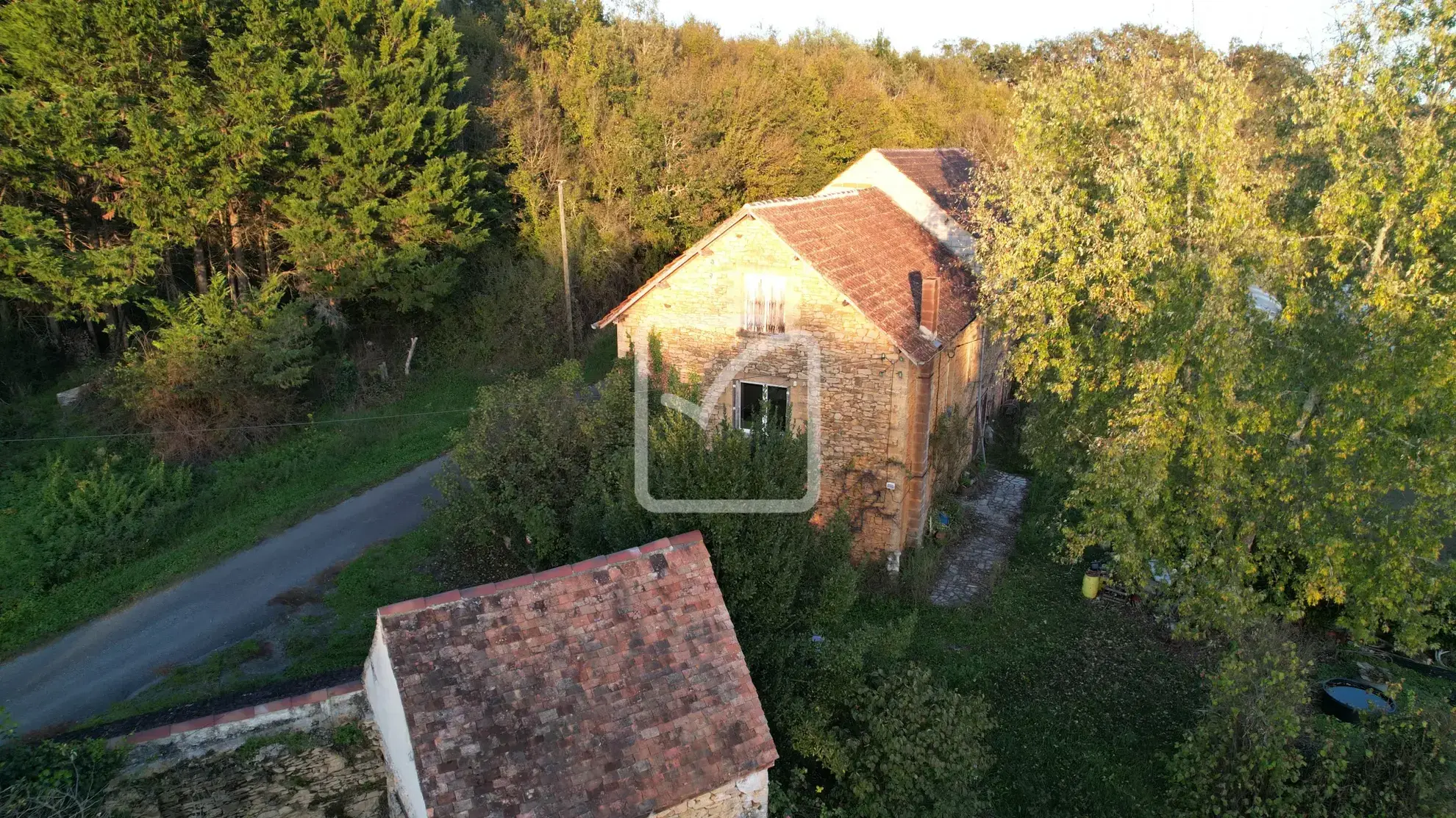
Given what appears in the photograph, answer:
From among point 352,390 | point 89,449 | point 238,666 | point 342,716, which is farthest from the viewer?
point 352,390

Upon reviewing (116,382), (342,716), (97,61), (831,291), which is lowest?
(342,716)

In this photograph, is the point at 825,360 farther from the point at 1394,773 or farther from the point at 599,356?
the point at 599,356

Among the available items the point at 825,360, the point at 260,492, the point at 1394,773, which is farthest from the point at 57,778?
the point at 1394,773

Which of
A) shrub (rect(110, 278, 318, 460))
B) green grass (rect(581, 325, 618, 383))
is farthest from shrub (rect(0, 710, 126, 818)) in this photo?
green grass (rect(581, 325, 618, 383))

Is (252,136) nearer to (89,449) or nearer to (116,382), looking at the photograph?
(116,382)

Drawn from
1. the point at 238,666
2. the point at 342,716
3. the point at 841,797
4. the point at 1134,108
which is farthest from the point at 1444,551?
the point at 238,666

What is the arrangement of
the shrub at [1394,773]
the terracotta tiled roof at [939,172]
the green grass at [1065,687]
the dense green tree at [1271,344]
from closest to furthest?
the shrub at [1394,773], the dense green tree at [1271,344], the green grass at [1065,687], the terracotta tiled roof at [939,172]

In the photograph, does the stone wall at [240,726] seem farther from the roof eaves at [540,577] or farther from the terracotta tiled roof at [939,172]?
the terracotta tiled roof at [939,172]

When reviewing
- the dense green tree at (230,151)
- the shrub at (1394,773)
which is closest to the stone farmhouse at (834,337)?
the shrub at (1394,773)
